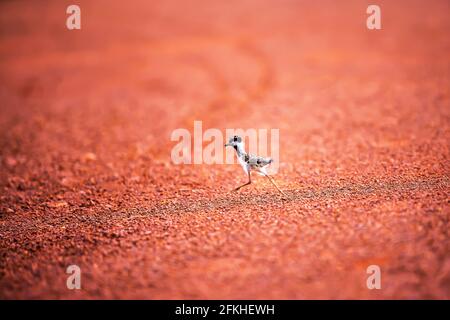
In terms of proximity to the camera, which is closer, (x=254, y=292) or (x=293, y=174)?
(x=254, y=292)

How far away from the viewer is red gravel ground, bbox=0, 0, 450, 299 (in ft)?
9.41

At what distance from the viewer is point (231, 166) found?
4520mm

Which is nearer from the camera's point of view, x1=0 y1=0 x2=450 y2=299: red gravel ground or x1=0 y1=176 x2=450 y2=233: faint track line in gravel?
x1=0 y1=0 x2=450 y2=299: red gravel ground

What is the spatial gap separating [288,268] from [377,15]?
31.8 feet

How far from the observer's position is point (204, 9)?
1152 cm

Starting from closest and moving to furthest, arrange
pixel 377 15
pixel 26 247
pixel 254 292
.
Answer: pixel 254 292 → pixel 26 247 → pixel 377 15

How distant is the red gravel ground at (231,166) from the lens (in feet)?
9.41

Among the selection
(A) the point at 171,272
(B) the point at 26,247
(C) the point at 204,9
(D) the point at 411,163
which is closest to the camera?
(A) the point at 171,272

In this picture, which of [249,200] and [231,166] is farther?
[231,166]

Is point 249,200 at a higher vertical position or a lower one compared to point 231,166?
lower

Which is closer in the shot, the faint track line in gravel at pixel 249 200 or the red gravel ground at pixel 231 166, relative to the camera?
the red gravel ground at pixel 231 166

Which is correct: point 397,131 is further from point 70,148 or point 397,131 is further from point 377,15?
point 377,15

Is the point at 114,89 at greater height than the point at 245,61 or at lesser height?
lesser

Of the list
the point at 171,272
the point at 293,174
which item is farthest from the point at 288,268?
the point at 293,174
